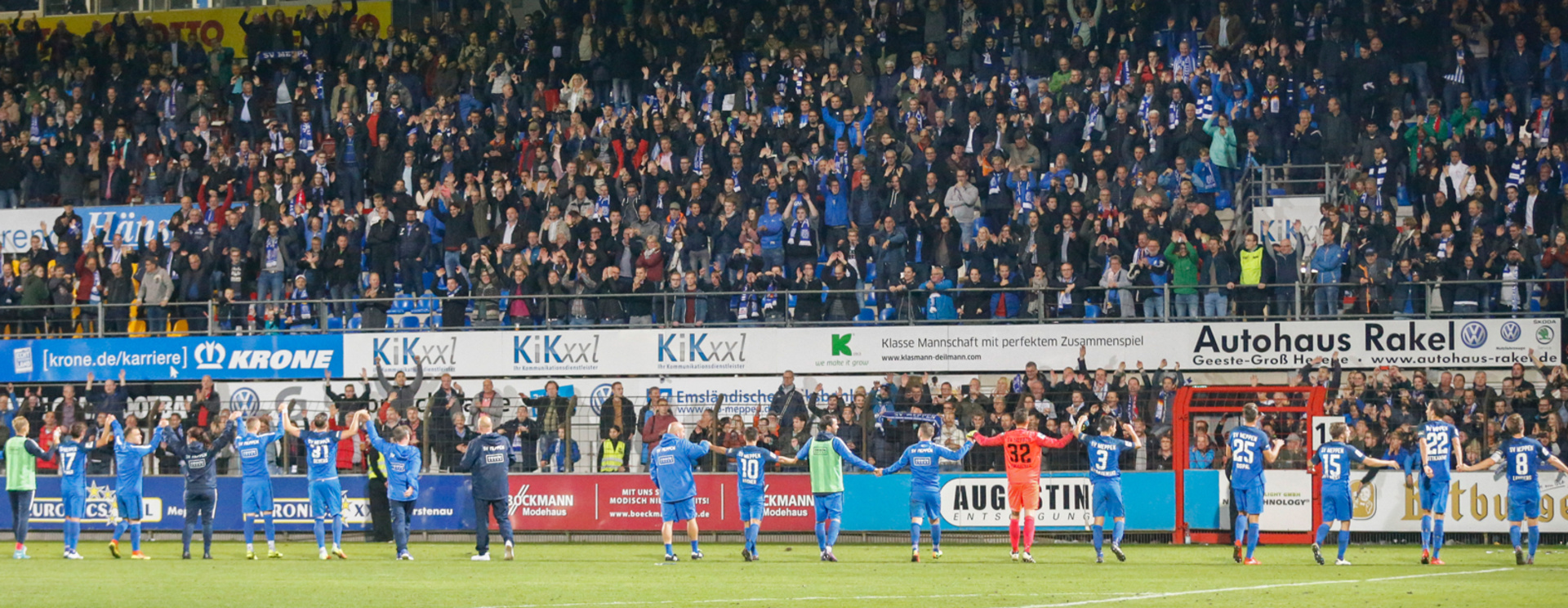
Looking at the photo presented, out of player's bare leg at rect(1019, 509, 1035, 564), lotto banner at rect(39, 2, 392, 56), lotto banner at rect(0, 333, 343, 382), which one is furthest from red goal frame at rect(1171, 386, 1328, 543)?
lotto banner at rect(39, 2, 392, 56)

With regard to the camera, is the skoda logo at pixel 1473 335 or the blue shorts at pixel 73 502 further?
the skoda logo at pixel 1473 335

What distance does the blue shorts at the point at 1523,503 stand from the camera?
21.0 metres

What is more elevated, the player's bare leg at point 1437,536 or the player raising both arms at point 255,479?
the player raising both arms at point 255,479

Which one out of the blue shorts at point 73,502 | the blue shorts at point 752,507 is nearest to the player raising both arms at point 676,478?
the blue shorts at point 752,507

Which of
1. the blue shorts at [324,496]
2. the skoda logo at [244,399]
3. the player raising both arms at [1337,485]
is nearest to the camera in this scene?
the player raising both arms at [1337,485]

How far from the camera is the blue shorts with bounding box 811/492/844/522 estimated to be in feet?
71.9

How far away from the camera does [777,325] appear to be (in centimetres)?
3003

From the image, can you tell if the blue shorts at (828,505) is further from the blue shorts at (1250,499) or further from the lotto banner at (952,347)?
the lotto banner at (952,347)

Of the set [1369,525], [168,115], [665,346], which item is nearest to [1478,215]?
[1369,525]

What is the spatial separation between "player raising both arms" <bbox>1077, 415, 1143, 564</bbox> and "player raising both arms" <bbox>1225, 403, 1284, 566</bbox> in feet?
4.03

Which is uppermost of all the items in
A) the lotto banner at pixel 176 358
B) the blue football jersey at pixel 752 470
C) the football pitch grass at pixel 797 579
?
the lotto banner at pixel 176 358

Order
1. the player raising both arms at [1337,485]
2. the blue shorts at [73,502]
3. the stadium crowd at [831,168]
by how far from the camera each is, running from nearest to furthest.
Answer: the player raising both arms at [1337,485] < the blue shorts at [73,502] < the stadium crowd at [831,168]

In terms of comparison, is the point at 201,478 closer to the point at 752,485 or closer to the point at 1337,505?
the point at 752,485

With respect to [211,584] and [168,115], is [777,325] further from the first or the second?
[168,115]
